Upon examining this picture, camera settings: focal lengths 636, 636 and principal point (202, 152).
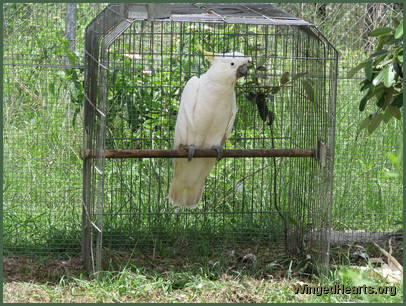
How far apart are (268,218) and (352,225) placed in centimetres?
61

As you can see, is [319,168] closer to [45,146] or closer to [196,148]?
[196,148]

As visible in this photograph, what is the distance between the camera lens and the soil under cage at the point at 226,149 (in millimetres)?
3453

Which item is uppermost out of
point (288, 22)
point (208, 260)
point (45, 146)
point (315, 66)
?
point (288, 22)

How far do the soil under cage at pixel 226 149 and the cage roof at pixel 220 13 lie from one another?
0.01 metres

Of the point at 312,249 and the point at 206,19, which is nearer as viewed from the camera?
the point at 206,19

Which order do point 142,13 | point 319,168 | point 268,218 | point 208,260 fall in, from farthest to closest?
1. point 268,218
2. point 208,260
3. point 319,168
4. point 142,13

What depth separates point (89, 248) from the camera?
352cm

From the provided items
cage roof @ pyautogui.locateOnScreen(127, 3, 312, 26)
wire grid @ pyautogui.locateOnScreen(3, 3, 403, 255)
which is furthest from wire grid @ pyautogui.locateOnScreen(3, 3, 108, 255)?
cage roof @ pyautogui.locateOnScreen(127, 3, 312, 26)

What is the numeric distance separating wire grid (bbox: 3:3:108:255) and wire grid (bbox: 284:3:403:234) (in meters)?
1.78

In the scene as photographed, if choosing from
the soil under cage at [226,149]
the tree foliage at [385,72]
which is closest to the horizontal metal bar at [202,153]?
the soil under cage at [226,149]

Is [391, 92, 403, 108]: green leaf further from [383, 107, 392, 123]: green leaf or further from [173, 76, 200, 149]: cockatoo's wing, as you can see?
[173, 76, 200, 149]: cockatoo's wing

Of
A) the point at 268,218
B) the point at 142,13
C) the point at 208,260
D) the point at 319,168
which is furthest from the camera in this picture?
the point at 268,218

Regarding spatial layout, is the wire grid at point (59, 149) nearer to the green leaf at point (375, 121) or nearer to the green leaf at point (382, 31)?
the green leaf at point (375, 121)

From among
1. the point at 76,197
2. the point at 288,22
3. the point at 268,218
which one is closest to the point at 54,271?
the point at 76,197
